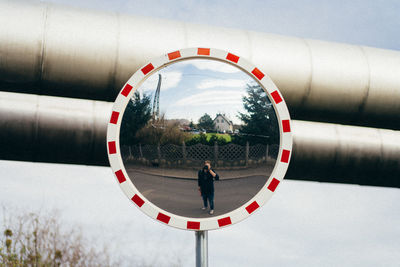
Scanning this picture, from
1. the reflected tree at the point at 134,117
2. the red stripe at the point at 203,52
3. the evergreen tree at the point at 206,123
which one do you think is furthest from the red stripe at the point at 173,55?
the evergreen tree at the point at 206,123

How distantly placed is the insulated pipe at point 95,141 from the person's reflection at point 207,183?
438 centimetres

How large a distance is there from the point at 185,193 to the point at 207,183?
5.6 inches

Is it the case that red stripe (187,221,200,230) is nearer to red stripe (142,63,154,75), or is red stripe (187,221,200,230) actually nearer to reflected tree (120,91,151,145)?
reflected tree (120,91,151,145)

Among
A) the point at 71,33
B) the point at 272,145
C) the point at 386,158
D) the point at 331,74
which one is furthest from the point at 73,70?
the point at 386,158

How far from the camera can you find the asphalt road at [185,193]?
2473mm

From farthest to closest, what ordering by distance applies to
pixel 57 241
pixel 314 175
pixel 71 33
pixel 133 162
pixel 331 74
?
pixel 314 175 < pixel 331 74 < pixel 71 33 < pixel 57 241 < pixel 133 162

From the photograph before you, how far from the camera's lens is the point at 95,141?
674cm

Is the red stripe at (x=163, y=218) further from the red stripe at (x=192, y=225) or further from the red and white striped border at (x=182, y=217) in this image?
the red stripe at (x=192, y=225)

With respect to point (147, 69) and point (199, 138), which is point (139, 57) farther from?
point (199, 138)

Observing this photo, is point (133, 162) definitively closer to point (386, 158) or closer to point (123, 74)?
point (123, 74)

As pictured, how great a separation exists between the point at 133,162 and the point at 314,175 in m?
5.98

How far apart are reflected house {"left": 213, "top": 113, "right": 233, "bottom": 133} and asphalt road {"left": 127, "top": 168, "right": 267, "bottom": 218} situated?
30 cm

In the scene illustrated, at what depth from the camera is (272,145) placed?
2.60 metres

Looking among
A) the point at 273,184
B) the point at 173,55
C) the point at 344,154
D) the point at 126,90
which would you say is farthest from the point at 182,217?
the point at 344,154
